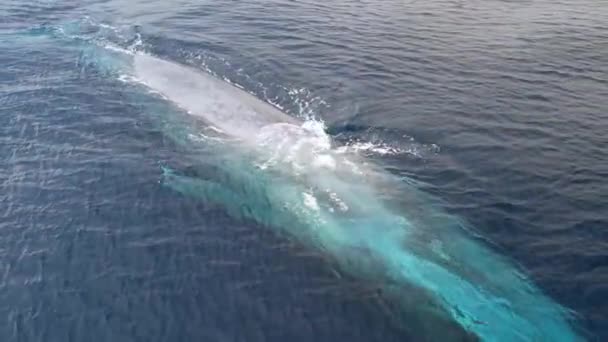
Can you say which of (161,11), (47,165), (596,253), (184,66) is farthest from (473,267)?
(161,11)

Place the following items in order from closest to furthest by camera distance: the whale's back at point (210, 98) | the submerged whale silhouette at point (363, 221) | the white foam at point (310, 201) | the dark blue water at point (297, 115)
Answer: the submerged whale silhouette at point (363, 221) < the dark blue water at point (297, 115) < the white foam at point (310, 201) < the whale's back at point (210, 98)

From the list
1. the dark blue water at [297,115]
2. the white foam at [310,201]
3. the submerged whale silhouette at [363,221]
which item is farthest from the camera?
the white foam at [310,201]

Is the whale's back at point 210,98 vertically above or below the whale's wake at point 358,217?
above

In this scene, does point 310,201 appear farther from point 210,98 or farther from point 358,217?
point 210,98

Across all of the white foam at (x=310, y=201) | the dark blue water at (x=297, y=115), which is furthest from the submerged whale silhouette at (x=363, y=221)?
the dark blue water at (x=297, y=115)

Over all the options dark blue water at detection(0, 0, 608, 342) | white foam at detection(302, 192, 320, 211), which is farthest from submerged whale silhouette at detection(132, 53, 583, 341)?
dark blue water at detection(0, 0, 608, 342)

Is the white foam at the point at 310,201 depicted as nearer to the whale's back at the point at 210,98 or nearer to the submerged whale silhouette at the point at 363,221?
A: the submerged whale silhouette at the point at 363,221

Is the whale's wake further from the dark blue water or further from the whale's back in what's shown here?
the dark blue water

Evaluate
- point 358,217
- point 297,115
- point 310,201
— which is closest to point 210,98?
point 297,115

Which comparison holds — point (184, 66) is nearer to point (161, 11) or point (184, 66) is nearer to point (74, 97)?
point (74, 97)
